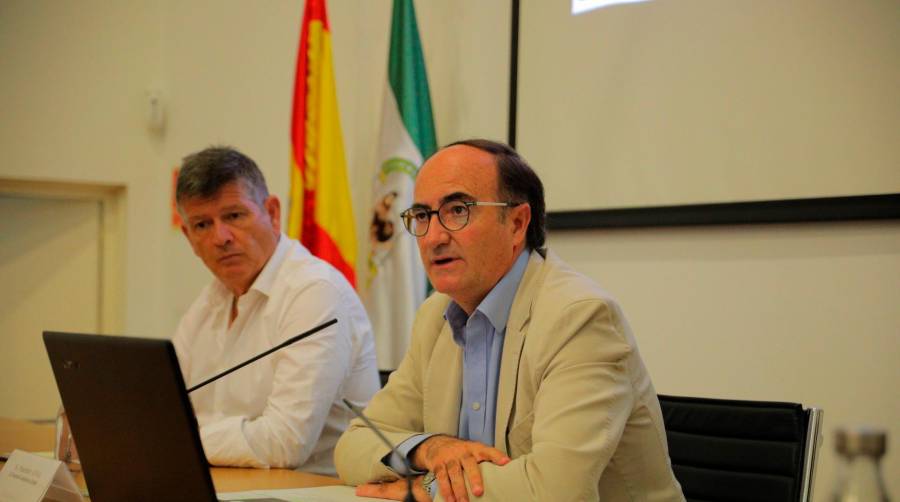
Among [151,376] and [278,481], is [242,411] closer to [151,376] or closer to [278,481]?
[278,481]

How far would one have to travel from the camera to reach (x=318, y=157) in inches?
157

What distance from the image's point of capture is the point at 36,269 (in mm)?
5184

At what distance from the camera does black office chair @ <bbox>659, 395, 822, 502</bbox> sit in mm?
1790

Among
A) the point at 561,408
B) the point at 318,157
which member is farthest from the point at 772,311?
the point at 318,157

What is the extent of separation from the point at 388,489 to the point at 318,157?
2.44 m

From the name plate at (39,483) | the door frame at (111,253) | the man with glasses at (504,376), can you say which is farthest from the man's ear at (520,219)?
the door frame at (111,253)

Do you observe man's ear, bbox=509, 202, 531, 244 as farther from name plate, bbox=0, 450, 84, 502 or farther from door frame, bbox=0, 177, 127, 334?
door frame, bbox=0, 177, 127, 334

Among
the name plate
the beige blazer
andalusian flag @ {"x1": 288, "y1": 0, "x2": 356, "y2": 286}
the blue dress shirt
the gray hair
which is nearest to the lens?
the beige blazer

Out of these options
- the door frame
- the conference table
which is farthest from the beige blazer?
the door frame

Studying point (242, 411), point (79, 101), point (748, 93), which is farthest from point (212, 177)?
point (79, 101)

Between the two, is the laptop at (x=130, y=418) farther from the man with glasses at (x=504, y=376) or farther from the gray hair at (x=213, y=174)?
the gray hair at (x=213, y=174)

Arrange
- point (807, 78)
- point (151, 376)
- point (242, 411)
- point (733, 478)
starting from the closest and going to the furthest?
point (151, 376) < point (733, 478) < point (242, 411) < point (807, 78)

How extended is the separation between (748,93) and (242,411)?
1786 mm

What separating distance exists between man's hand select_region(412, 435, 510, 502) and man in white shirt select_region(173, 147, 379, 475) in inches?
25.1
